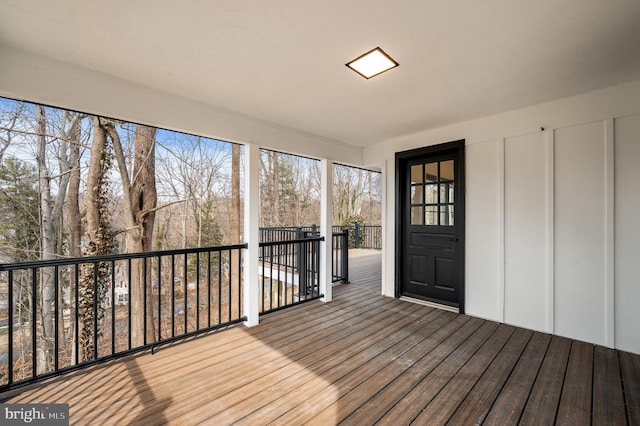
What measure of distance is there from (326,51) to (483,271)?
A: 3140 millimetres

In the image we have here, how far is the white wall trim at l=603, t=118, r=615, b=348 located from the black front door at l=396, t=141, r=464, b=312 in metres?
1.29

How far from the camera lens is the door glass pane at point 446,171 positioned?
368 cm

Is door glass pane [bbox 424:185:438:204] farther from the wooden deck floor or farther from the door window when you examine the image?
the wooden deck floor

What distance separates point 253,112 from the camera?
3039 millimetres

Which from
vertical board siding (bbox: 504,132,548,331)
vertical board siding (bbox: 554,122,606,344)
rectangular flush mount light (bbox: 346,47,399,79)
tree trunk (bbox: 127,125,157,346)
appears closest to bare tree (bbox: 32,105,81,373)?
tree trunk (bbox: 127,125,157,346)

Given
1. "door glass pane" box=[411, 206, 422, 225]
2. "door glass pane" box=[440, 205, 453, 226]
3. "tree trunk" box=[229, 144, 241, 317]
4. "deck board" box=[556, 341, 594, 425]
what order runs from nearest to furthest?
1. "deck board" box=[556, 341, 594, 425]
2. "door glass pane" box=[440, 205, 453, 226]
3. "door glass pane" box=[411, 206, 422, 225]
4. "tree trunk" box=[229, 144, 241, 317]

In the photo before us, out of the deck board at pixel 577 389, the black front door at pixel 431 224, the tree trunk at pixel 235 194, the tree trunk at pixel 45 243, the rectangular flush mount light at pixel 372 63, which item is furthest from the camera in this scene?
the tree trunk at pixel 235 194

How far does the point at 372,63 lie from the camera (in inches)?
80.4

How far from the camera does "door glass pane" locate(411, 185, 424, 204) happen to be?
400cm

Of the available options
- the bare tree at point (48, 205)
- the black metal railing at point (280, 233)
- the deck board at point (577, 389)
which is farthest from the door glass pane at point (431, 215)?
the bare tree at point (48, 205)

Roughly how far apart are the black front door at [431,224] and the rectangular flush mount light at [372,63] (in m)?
1.91

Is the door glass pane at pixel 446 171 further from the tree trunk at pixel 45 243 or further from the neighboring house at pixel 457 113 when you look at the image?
the tree trunk at pixel 45 243

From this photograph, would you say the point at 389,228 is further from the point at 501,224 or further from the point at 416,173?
the point at 501,224

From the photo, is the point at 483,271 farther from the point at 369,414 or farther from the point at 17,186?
the point at 17,186
